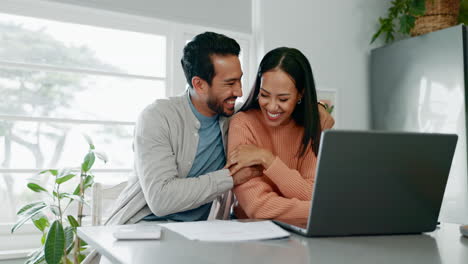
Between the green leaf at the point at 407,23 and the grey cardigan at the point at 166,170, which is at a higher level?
the green leaf at the point at 407,23

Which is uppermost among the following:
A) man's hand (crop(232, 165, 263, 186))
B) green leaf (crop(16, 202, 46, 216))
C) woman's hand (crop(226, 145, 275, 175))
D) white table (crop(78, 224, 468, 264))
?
woman's hand (crop(226, 145, 275, 175))

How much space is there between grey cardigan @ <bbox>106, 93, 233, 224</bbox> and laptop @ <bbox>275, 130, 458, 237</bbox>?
0.47 metres

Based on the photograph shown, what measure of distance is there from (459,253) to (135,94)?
2.27 meters

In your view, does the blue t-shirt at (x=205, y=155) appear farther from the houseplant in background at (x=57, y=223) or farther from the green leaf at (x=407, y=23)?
the green leaf at (x=407, y=23)

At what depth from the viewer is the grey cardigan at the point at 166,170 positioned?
55.2 inches

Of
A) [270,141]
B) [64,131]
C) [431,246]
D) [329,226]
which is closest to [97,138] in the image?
[64,131]

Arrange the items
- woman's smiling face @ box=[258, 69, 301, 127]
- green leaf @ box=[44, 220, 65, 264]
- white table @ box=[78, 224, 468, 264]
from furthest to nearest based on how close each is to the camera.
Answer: green leaf @ box=[44, 220, 65, 264] < woman's smiling face @ box=[258, 69, 301, 127] < white table @ box=[78, 224, 468, 264]

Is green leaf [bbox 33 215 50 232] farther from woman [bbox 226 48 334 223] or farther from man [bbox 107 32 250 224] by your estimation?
woman [bbox 226 48 334 223]

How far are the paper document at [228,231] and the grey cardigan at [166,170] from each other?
1.13 ft

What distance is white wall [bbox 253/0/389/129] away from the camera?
3.10 metres

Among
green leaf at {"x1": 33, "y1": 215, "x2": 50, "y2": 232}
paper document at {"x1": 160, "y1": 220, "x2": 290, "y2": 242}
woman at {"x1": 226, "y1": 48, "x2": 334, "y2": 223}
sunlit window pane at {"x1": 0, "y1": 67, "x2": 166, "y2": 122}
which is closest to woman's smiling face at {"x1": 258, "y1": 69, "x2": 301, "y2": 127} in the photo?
woman at {"x1": 226, "y1": 48, "x2": 334, "y2": 223}

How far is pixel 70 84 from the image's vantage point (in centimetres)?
256

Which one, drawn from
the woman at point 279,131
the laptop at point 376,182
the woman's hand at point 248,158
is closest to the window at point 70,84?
the woman at point 279,131

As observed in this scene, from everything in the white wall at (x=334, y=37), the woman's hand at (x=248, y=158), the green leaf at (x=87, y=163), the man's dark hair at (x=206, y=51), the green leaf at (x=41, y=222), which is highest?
the white wall at (x=334, y=37)
